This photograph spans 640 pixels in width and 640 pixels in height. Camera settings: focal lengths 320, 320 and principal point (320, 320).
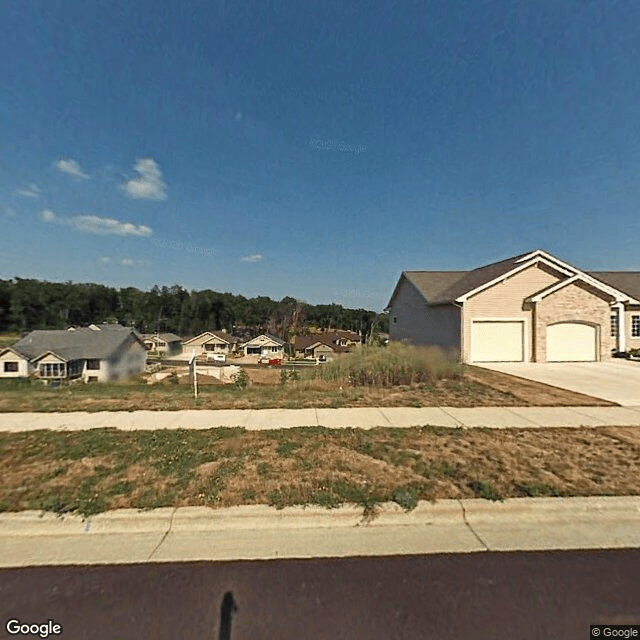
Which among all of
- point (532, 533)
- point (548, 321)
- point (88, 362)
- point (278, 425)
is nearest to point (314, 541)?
point (532, 533)

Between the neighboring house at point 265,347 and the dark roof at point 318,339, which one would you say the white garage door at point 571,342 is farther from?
the neighboring house at point 265,347

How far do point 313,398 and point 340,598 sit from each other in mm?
5374

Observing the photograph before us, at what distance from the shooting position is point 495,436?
5117 millimetres

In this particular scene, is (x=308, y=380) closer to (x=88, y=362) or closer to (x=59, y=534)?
(x=59, y=534)

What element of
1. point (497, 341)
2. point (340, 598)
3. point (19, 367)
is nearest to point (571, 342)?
point (497, 341)

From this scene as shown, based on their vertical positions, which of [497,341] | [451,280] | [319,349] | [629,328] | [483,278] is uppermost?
[451,280]

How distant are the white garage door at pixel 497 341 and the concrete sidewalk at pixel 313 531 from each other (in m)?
12.4

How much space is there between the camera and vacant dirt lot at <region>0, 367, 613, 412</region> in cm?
688

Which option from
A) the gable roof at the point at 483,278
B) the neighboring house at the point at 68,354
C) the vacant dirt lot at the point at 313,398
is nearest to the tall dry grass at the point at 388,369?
the vacant dirt lot at the point at 313,398

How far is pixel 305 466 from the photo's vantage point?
3.98m

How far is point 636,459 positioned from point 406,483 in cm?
331

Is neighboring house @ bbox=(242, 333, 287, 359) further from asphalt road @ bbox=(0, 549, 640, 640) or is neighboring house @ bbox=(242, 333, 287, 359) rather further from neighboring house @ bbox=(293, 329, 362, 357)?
asphalt road @ bbox=(0, 549, 640, 640)

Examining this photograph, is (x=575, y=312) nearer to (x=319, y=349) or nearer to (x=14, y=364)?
(x=14, y=364)

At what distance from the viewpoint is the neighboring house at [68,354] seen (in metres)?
25.8
